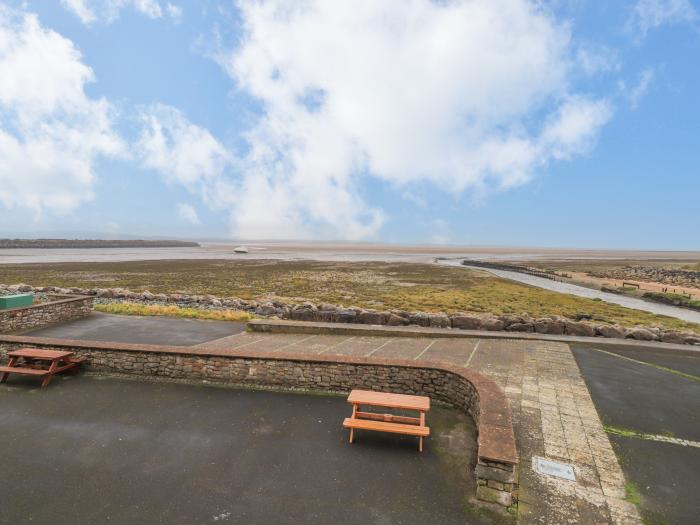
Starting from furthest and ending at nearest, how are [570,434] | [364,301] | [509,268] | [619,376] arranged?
1. [509,268]
2. [364,301]
3. [619,376]
4. [570,434]

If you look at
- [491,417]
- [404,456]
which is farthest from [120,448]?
[491,417]

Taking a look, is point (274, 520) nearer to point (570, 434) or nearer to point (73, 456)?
point (73, 456)

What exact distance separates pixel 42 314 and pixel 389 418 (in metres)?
15.1

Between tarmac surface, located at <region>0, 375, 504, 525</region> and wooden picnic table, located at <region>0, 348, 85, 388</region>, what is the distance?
561 mm

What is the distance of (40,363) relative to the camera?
29.2ft

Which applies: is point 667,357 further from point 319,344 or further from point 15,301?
point 15,301

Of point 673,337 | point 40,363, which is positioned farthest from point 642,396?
point 40,363

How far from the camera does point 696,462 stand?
5.71 meters

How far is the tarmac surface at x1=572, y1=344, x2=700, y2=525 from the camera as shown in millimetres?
4918

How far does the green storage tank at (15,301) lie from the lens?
46.7ft

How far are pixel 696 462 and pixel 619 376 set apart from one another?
401cm

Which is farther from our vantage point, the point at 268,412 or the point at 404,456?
the point at 268,412

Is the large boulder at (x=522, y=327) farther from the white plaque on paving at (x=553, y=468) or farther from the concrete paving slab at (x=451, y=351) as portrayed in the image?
the white plaque on paving at (x=553, y=468)

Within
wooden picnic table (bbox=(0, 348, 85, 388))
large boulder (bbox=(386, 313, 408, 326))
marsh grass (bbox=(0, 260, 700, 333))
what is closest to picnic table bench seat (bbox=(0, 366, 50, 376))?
wooden picnic table (bbox=(0, 348, 85, 388))
